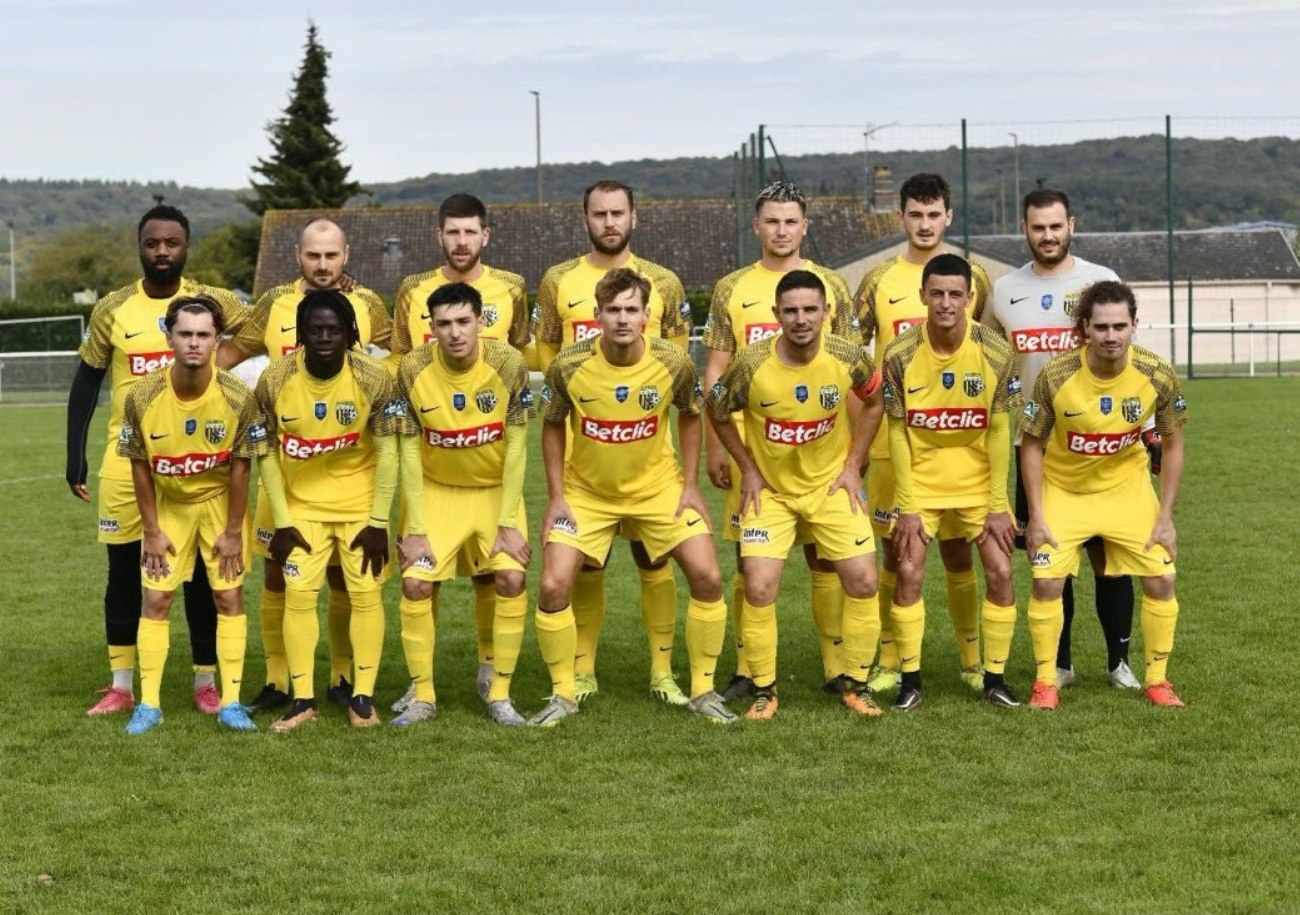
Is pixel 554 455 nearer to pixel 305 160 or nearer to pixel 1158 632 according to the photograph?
pixel 1158 632

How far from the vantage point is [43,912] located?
440 cm

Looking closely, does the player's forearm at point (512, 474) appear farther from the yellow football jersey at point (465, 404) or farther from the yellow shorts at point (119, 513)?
the yellow shorts at point (119, 513)

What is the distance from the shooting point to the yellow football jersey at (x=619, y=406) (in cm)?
653

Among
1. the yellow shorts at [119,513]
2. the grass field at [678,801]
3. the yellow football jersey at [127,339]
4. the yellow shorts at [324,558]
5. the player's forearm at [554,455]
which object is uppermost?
the yellow football jersey at [127,339]

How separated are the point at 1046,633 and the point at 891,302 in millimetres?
1524

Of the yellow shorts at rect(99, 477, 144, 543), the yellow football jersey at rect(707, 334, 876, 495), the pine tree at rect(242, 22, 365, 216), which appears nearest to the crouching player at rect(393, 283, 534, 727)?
the yellow football jersey at rect(707, 334, 876, 495)

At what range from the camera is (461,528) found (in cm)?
664

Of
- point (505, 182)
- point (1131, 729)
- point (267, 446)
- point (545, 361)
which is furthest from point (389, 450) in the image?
point (505, 182)

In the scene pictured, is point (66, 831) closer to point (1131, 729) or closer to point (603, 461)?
point (603, 461)

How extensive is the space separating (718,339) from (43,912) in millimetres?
3588

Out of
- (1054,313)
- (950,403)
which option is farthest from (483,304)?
(1054,313)

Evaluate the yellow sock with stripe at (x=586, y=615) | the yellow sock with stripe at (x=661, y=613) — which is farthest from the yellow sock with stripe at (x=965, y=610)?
the yellow sock with stripe at (x=586, y=615)

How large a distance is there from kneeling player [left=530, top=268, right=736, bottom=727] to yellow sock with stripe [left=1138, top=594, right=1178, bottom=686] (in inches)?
65.3

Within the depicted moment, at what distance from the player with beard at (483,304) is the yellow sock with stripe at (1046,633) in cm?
217
